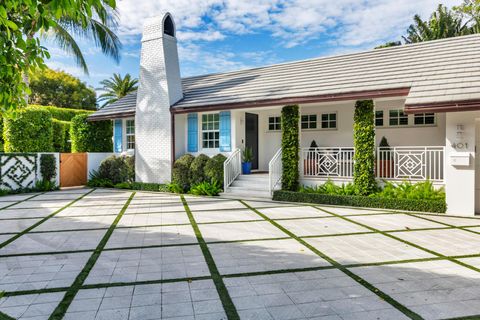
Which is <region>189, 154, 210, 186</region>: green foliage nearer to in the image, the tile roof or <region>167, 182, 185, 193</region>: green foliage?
<region>167, 182, 185, 193</region>: green foliage

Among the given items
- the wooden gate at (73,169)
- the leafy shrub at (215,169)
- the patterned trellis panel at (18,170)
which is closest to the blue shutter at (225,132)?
the leafy shrub at (215,169)

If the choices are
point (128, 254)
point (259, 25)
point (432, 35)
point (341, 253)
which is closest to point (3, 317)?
point (128, 254)

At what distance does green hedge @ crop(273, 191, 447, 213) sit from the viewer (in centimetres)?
841

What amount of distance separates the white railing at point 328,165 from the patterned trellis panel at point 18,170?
1139 cm

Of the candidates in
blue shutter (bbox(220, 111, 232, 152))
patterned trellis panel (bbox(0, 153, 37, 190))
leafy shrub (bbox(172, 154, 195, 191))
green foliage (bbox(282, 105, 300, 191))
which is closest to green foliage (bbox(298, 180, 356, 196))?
green foliage (bbox(282, 105, 300, 191))

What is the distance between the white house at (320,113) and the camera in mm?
8156

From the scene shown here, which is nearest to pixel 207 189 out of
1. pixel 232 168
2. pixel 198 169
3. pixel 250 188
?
pixel 198 169

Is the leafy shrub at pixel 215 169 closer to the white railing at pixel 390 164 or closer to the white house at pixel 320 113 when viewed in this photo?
the white house at pixel 320 113

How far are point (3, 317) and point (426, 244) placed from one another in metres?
6.09

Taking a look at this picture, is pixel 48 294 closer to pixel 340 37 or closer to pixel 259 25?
pixel 259 25

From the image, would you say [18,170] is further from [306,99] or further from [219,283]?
[219,283]

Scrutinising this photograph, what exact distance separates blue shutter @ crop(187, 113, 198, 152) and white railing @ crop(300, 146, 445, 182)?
463 cm

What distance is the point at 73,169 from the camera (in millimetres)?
15727

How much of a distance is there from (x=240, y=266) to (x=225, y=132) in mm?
8533
